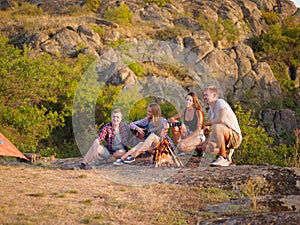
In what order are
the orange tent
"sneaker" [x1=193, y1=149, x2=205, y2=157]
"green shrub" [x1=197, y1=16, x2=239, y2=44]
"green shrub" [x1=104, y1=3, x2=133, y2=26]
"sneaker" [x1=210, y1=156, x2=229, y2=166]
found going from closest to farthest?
1. "sneaker" [x1=210, y1=156, x2=229, y2=166]
2. "sneaker" [x1=193, y1=149, x2=205, y2=157]
3. the orange tent
4. "green shrub" [x1=104, y1=3, x2=133, y2=26]
5. "green shrub" [x1=197, y1=16, x2=239, y2=44]

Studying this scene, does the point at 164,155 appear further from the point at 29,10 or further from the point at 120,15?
the point at 29,10

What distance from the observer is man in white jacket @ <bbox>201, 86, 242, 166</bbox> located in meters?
7.49

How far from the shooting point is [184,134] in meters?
8.16

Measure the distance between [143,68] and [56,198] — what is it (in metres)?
24.1

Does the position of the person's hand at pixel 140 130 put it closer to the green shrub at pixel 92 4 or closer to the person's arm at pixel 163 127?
the person's arm at pixel 163 127

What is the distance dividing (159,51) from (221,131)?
24830mm

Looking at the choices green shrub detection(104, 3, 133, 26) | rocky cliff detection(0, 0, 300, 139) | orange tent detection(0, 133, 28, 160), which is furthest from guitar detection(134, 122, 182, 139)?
green shrub detection(104, 3, 133, 26)

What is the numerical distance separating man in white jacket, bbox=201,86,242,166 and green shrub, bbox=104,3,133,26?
29513 mm

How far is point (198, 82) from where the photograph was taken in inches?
1217

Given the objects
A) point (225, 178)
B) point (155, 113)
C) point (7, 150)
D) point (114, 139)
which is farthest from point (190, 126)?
point (7, 150)

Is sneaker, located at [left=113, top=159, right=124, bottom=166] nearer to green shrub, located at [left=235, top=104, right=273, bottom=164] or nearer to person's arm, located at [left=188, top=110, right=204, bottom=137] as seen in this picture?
person's arm, located at [left=188, top=110, right=204, bottom=137]

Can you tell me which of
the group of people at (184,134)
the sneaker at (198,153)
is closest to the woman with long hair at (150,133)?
the group of people at (184,134)

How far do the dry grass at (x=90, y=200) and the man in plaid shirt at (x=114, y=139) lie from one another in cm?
82

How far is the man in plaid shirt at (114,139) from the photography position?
8047 mm
